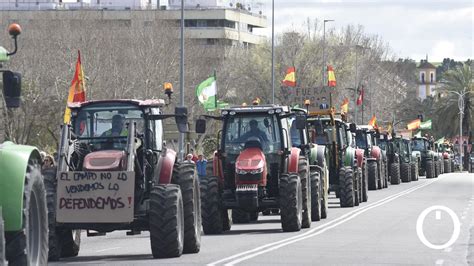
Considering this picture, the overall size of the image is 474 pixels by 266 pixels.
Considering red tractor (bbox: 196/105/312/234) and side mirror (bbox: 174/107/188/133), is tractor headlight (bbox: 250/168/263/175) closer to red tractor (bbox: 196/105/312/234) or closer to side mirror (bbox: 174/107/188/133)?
red tractor (bbox: 196/105/312/234)

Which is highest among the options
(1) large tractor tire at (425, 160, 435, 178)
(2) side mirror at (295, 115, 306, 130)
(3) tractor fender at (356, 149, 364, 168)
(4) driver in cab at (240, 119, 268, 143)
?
(2) side mirror at (295, 115, 306, 130)

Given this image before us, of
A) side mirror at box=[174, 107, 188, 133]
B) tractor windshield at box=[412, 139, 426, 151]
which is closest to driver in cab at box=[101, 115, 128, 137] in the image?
side mirror at box=[174, 107, 188, 133]

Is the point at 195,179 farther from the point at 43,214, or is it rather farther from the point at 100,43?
the point at 100,43

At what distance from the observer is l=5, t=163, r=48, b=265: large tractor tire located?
1526 cm

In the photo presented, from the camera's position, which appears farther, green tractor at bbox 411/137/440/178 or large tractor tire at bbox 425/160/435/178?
large tractor tire at bbox 425/160/435/178

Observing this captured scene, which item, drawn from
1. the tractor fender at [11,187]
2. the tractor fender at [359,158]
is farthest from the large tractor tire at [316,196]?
the tractor fender at [11,187]

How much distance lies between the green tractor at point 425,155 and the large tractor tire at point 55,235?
55744 mm

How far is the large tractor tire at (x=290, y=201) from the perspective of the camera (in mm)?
29062

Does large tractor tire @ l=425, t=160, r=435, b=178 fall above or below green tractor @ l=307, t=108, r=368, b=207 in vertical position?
below

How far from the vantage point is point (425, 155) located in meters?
80.8

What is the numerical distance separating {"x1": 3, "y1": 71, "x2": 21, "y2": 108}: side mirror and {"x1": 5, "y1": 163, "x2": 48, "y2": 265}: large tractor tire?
123 centimetres

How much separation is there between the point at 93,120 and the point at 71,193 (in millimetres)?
1985

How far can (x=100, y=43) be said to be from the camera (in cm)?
7856

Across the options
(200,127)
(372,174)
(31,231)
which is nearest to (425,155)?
(372,174)
